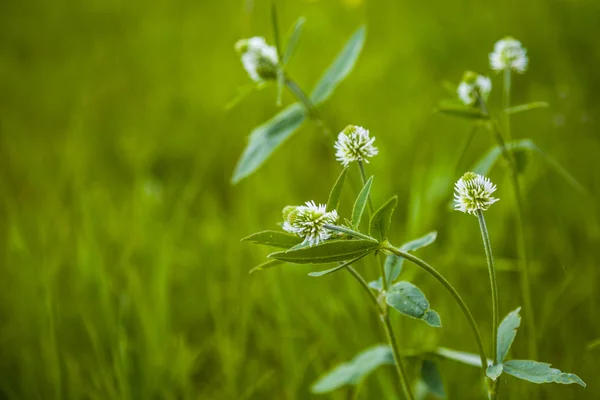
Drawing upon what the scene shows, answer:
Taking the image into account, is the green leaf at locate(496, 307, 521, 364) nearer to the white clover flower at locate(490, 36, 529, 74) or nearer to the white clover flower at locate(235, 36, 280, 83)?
the white clover flower at locate(490, 36, 529, 74)

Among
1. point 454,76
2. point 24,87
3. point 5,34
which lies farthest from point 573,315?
point 5,34

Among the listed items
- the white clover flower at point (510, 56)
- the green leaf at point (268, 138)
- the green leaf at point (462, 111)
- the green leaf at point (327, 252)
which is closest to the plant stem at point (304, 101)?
the green leaf at point (268, 138)

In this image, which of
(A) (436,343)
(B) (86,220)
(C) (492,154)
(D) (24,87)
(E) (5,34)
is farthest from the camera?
(E) (5,34)

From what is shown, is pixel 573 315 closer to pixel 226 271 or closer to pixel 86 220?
pixel 226 271

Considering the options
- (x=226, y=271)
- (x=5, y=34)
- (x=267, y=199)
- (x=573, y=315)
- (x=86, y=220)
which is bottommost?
(x=573, y=315)

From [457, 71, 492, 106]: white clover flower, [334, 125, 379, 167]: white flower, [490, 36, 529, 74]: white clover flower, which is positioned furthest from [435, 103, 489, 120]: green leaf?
[334, 125, 379, 167]: white flower

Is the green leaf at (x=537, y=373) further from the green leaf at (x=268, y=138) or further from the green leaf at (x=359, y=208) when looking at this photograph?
the green leaf at (x=268, y=138)
